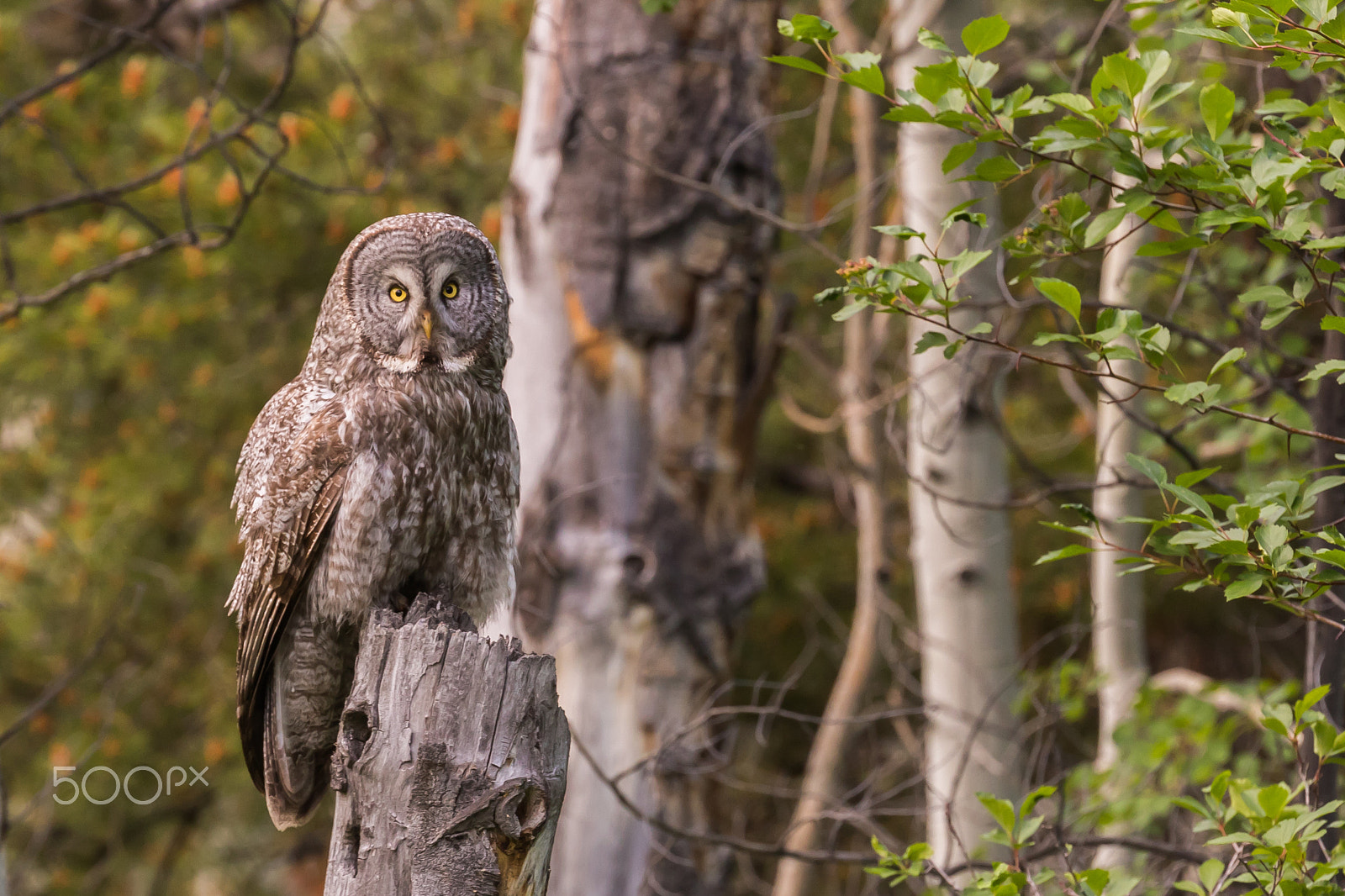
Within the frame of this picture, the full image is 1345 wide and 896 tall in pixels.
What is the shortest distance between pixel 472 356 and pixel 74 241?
3.62m

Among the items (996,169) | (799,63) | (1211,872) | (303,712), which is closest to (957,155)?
(996,169)

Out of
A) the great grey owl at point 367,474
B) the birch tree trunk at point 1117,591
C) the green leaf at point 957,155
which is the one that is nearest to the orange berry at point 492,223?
the birch tree trunk at point 1117,591

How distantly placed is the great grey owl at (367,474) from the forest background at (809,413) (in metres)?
0.62

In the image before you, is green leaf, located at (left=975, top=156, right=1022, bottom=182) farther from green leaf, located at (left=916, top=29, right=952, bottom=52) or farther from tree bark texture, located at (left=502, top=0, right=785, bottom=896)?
tree bark texture, located at (left=502, top=0, right=785, bottom=896)

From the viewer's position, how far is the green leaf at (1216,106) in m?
1.84

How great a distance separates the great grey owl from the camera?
7.80 feet

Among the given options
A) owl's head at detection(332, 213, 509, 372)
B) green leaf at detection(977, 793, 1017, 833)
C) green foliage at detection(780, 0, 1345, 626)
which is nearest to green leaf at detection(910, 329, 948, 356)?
green foliage at detection(780, 0, 1345, 626)

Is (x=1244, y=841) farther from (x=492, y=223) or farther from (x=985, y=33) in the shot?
(x=492, y=223)

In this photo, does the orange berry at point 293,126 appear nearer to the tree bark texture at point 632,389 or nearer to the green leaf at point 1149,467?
the tree bark texture at point 632,389

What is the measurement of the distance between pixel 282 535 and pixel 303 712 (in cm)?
43

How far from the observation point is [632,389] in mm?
3867

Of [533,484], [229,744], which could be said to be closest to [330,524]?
[533,484]

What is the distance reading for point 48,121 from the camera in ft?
18.7

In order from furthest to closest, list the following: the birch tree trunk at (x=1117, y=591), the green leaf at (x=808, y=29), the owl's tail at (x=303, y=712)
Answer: the birch tree trunk at (x=1117, y=591), the owl's tail at (x=303, y=712), the green leaf at (x=808, y=29)
